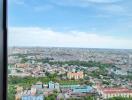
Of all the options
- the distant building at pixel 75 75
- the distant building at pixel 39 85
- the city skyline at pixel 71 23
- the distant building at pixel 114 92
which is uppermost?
the city skyline at pixel 71 23

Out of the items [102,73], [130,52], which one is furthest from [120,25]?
[102,73]

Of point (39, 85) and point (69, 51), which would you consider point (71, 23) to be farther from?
point (39, 85)

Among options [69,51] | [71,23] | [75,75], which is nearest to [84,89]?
[75,75]

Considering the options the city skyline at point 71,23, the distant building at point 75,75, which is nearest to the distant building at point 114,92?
the distant building at point 75,75

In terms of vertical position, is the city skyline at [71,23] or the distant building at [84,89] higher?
the city skyline at [71,23]

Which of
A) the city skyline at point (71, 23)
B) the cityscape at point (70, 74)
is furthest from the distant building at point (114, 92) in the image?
the city skyline at point (71, 23)

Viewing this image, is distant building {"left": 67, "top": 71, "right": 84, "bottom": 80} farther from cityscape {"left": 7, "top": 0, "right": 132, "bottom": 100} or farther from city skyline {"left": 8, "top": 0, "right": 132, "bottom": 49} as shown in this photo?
city skyline {"left": 8, "top": 0, "right": 132, "bottom": 49}

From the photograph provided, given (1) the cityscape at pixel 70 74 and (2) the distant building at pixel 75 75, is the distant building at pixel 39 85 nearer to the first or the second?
(1) the cityscape at pixel 70 74

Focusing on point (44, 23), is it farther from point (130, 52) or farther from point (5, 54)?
point (130, 52)

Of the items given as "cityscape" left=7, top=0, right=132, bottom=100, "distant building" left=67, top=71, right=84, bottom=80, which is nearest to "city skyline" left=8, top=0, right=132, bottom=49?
"cityscape" left=7, top=0, right=132, bottom=100
